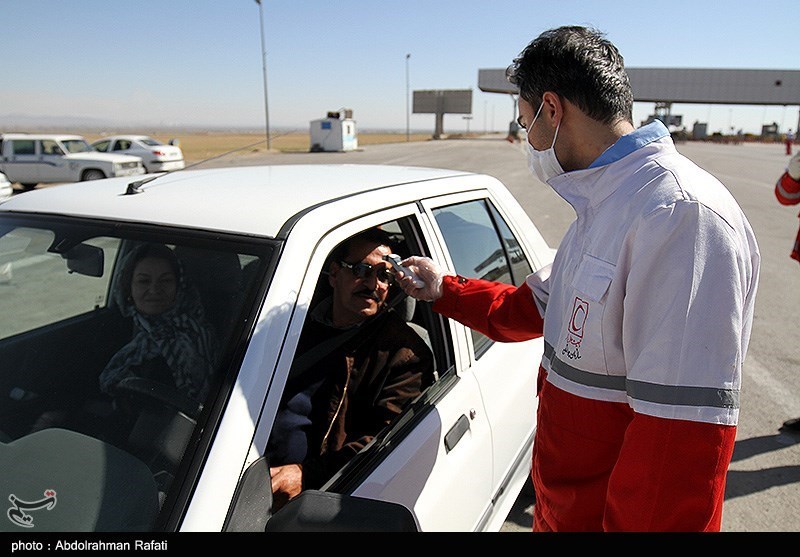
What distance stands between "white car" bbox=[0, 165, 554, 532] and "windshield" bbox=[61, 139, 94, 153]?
728 inches

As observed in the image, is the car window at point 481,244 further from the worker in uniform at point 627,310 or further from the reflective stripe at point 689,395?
the reflective stripe at point 689,395

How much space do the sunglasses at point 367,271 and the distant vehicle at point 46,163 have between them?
58.3ft

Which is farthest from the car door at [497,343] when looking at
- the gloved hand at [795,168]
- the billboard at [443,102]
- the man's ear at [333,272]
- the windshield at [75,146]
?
the billboard at [443,102]

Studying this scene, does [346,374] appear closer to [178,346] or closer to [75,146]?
[178,346]

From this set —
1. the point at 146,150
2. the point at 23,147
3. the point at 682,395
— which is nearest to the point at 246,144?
the point at 146,150

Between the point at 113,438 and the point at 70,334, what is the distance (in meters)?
0.73

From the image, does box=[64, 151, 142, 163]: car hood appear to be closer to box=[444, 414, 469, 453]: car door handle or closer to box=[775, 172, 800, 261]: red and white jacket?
box=[775, 172, 800, 261]: red and white jacket

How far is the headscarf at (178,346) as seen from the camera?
1.41 metres

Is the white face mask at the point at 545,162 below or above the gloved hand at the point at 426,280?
above

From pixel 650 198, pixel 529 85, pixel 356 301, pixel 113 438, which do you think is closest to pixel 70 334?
pixel 113 438

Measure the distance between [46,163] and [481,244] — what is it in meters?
19.2

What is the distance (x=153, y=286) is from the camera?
1.87 m

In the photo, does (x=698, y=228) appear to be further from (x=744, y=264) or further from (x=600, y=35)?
(x=600, y=35)

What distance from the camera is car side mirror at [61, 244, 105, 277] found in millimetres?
1943
